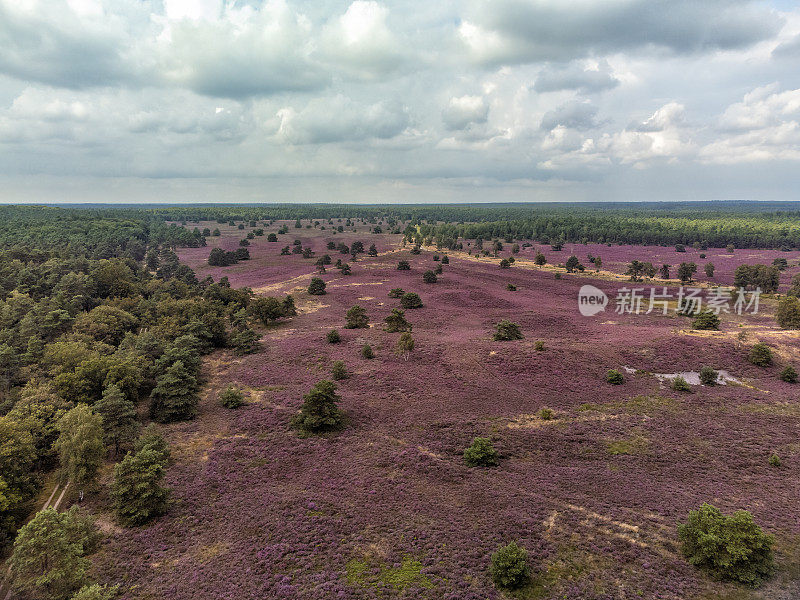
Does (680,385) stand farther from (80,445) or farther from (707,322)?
(80,445)

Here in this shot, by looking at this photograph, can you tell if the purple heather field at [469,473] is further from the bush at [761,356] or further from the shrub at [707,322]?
the shrub at [707,322]

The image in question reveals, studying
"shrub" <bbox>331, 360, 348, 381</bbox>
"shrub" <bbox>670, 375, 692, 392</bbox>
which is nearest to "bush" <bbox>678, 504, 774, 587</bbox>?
"shrub" <bbox>670, 375, 692, 392</bbox>

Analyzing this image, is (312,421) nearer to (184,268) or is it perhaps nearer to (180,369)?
(180,369)

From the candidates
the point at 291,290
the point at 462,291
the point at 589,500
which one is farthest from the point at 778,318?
the point at 291,290

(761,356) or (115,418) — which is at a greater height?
(761,356)

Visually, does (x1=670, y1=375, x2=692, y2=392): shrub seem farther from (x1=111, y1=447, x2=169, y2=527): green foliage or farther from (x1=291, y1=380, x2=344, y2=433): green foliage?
(x1=111, y1=447, x2=169, y2=527): green foliage

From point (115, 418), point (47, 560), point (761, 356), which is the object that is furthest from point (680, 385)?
point (115, 418)

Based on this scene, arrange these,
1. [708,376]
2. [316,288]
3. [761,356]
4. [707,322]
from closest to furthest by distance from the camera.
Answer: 1. [708,376]
2. [761,356]
3. [707,322]
4. [316,288]
